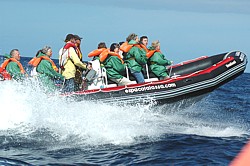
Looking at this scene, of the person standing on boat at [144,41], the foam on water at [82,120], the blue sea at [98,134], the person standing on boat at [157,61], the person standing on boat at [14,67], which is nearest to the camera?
the blue sea at [98,134]

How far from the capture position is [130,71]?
894 centimetres

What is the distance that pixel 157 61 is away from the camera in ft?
29.6

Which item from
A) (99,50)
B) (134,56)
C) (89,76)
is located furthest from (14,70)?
Result: (134,56)

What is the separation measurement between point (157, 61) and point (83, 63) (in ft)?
5.44

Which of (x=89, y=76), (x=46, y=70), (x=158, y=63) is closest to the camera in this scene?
(x=46, y=70)

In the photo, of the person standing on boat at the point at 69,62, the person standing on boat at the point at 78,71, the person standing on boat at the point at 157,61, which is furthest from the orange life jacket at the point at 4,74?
the person standing on boat at the point at 157,61

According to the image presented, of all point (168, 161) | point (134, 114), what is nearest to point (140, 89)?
point (134, 114)

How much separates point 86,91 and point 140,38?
1778mm

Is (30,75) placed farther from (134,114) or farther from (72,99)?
(134,114)

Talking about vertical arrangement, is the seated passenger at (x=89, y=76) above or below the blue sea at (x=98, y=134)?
above

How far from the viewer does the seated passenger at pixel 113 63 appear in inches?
332

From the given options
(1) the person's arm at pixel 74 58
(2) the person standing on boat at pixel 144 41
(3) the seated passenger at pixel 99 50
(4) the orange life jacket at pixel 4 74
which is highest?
(2) the person standing on boat at pixel 144 41

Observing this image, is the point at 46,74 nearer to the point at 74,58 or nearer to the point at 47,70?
the point at 47,70

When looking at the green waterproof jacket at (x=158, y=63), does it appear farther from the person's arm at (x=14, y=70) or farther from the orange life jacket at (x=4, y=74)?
the orange life jacket at (x=4, y=74)
